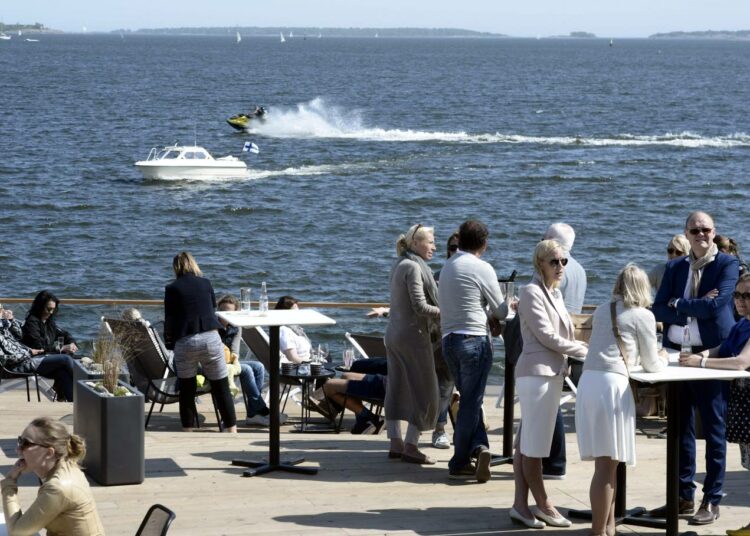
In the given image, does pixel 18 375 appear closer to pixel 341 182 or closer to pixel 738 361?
pixel 738 361

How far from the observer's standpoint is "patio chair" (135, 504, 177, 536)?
15.8ft

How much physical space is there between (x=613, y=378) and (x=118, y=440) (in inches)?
117

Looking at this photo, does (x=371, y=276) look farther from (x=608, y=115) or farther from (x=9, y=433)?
(x=608, y=115)

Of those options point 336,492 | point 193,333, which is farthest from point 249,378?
point 336,492

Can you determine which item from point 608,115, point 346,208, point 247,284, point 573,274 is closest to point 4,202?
point 346,208

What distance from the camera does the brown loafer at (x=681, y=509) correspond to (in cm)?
693

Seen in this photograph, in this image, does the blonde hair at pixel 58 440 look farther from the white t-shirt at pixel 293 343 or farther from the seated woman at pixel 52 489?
the white t-shirt at pixel 293 343

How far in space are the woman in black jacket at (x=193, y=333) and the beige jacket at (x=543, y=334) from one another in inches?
117

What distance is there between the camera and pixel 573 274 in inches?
316

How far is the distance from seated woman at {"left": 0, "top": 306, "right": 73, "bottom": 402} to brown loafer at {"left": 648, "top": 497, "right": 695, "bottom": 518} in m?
5.69

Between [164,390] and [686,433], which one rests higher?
[686,433]

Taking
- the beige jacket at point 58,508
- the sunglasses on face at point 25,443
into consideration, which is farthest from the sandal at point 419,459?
the sunglasses on face at point 25,443

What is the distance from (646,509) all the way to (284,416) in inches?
154

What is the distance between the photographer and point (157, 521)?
4961 millimetres
